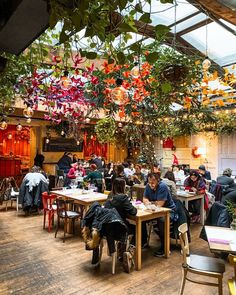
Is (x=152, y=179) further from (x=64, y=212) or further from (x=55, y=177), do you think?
(x=55, y=177)

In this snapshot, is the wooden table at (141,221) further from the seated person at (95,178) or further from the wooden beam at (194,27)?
the wooden beam at (194,27)

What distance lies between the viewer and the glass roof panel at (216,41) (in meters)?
5.35

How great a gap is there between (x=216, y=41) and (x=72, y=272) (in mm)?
5705

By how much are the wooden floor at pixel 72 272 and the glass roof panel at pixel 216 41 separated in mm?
4304

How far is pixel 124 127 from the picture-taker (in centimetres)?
445

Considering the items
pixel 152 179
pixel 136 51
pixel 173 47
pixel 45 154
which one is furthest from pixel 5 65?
pixel 45 154

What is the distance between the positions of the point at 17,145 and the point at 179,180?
8943mm

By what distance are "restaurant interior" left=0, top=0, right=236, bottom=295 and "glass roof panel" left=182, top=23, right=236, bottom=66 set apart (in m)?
0.04

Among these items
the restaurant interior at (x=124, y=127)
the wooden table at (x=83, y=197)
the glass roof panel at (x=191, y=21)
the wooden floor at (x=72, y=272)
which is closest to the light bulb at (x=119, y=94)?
the restaurant interior at (x=124, y=127)

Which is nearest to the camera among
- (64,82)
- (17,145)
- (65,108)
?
(64,82)

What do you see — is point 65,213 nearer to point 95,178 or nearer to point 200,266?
point 95,178

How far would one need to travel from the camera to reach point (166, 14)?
463 cm

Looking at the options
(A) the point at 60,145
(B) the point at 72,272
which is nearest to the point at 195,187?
(B) the point at 72,272

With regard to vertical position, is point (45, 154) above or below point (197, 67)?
below
